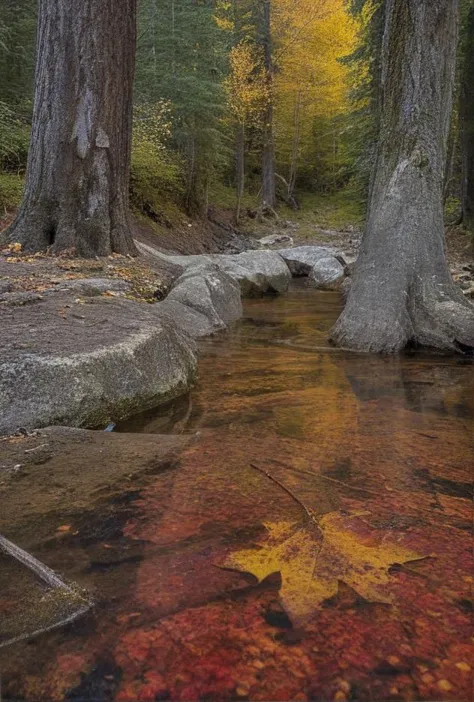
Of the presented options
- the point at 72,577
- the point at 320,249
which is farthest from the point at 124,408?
the point at 320,249

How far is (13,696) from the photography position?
3.97 feet

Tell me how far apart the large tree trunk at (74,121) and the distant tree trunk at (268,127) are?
1849 centimetres

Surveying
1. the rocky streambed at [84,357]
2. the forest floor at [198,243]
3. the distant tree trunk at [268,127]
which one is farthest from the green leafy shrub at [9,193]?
the distant tree trunk at [268,127]

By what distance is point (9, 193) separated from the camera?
10.9 meters

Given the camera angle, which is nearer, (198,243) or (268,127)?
(198,243)

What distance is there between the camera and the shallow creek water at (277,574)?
1.27 metres

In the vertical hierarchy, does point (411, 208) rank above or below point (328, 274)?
above

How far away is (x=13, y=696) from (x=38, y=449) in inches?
58.3

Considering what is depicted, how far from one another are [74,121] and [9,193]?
5.30 metres

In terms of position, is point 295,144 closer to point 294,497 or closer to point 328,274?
point 328,274

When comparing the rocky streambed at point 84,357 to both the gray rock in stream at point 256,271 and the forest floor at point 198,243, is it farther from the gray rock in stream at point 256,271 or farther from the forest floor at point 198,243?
the gray rock in stream at point 256,271

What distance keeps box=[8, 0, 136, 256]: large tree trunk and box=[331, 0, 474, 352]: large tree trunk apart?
3185 mm

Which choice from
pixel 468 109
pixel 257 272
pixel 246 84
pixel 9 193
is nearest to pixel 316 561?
pixel 257 272

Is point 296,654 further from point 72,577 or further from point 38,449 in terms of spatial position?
point 38,449
